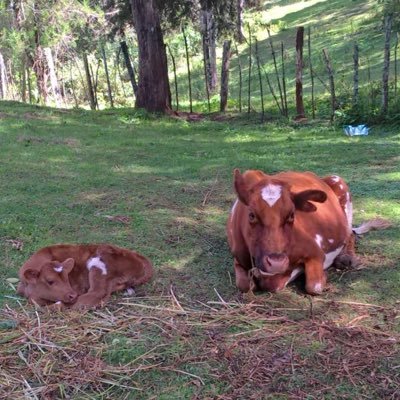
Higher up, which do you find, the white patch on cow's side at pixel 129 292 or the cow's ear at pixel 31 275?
the cow's ear at pixel 31 275

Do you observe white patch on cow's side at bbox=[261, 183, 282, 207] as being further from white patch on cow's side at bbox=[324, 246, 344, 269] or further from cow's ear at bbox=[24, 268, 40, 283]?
cow's ear at bbox=[24, 268, 40, 283]

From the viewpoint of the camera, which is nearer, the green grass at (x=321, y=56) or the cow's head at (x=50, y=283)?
the cow's head at (x=50, y=283)

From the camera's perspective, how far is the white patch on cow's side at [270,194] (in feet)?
14.4

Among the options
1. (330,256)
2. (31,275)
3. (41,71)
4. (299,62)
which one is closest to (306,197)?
(330,256)

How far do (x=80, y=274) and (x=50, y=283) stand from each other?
301mm

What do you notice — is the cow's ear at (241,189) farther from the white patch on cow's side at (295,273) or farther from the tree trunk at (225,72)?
the tree trunk at (225,72)

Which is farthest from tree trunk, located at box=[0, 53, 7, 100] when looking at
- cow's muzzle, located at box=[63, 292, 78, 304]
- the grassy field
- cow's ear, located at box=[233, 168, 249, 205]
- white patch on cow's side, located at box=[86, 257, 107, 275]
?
cow's ear, located at box=[233, 168, 249, 205]

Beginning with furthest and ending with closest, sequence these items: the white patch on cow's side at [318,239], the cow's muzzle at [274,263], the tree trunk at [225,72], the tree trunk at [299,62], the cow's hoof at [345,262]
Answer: the tree trunk at [225,72], the tree trunk at [299,62], the cow's hoof at [345,262], the white patch on cow's side at [318,239], the cow's muzzle at [274,263]

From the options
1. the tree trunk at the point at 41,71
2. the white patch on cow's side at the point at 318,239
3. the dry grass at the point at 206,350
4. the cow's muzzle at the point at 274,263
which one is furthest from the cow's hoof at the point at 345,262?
the tree trunk at the point at 41,71

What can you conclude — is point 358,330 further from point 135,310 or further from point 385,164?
point 385,164

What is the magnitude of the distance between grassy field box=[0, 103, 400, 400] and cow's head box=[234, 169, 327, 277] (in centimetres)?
42

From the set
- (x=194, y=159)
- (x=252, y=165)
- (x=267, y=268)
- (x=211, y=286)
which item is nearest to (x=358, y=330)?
(x=267, y=268)

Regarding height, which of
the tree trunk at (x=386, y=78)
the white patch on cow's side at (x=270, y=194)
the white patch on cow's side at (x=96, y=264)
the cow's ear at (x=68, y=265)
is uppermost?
the tree trunk at (x=386, y=78)

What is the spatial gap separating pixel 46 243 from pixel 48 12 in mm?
18300
